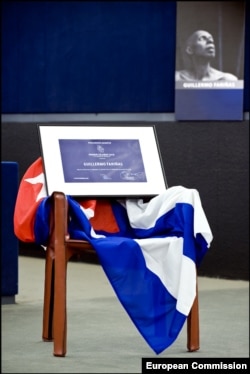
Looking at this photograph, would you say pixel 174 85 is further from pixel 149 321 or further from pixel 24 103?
pixel 149 321

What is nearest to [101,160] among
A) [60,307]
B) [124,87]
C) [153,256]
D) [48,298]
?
[153,256]

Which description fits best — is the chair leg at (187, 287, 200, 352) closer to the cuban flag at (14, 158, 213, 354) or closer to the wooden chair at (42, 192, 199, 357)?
the wooden chair at (42, 192, 199, 357)

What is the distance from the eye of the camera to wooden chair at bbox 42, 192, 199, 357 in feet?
22.3

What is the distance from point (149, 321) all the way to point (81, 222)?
0.69 metres

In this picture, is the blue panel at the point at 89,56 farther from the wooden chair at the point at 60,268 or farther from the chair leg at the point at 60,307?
the chair leg at the point at 60,307

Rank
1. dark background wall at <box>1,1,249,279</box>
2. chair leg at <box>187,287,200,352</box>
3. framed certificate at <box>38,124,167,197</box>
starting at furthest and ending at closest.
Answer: dark background wall at <box>1,1,249,279</box>, framed certificate at <box>38,124,167,197</box>, chair leg at <box>187,287,200,352</box>

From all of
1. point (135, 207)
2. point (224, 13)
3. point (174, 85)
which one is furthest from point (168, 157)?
point (135, 207)

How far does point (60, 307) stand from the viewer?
6797mm

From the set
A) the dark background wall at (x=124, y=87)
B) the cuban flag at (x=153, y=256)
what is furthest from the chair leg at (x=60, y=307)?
the dark background wall at (x=124, y=87)

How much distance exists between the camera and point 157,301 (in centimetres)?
688

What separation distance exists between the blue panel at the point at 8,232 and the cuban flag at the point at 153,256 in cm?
190

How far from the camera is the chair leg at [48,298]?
23.6ft

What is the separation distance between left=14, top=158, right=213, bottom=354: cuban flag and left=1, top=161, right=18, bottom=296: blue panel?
190 cm

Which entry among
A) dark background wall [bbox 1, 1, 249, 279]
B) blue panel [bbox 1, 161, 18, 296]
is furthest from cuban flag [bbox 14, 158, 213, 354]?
dark background wall [bbox 1, 1, 249, 279]
